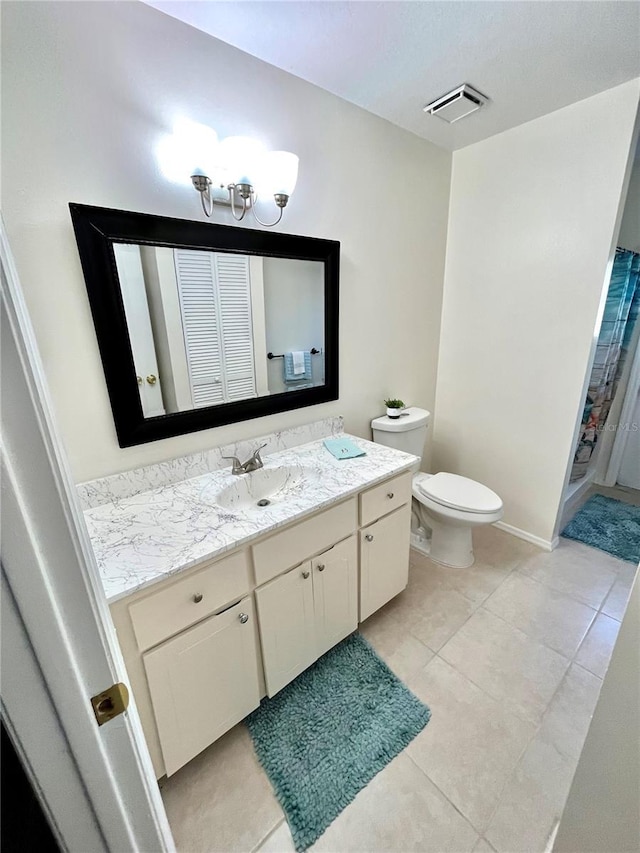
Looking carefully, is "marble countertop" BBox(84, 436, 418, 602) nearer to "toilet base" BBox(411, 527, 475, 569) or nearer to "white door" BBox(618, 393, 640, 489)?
"toilet base" BBox(411, 527, 475, 569)

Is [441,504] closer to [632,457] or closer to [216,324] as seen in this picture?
[216,324]

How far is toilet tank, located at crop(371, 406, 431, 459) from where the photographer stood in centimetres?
204

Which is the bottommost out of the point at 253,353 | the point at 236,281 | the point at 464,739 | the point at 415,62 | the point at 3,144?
the point at 464,739

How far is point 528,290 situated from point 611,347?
0.81m

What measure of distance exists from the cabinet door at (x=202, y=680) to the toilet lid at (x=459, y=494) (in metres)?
1.19

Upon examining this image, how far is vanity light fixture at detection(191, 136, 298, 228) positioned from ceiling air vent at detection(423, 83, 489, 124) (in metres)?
0.82

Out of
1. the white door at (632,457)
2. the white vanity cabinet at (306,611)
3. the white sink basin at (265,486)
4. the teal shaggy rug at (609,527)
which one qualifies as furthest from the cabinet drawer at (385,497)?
the white door at (632,457)

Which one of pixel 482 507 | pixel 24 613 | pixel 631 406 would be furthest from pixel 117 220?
pixel 631 406

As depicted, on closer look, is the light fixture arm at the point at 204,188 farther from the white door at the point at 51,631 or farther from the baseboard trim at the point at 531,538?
the baseboard trim at the point at 531,538

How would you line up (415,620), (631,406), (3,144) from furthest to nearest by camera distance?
(631,406) → (415,620) → (3,144)

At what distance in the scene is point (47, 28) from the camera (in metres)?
0.96

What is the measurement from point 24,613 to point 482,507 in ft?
6.11

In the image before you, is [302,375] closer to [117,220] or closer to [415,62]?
[117,220]

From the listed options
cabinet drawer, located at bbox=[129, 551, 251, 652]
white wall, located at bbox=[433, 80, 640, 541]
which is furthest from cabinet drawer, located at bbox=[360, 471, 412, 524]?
white wall, located at bbox=[433, 80, 640, 541]
